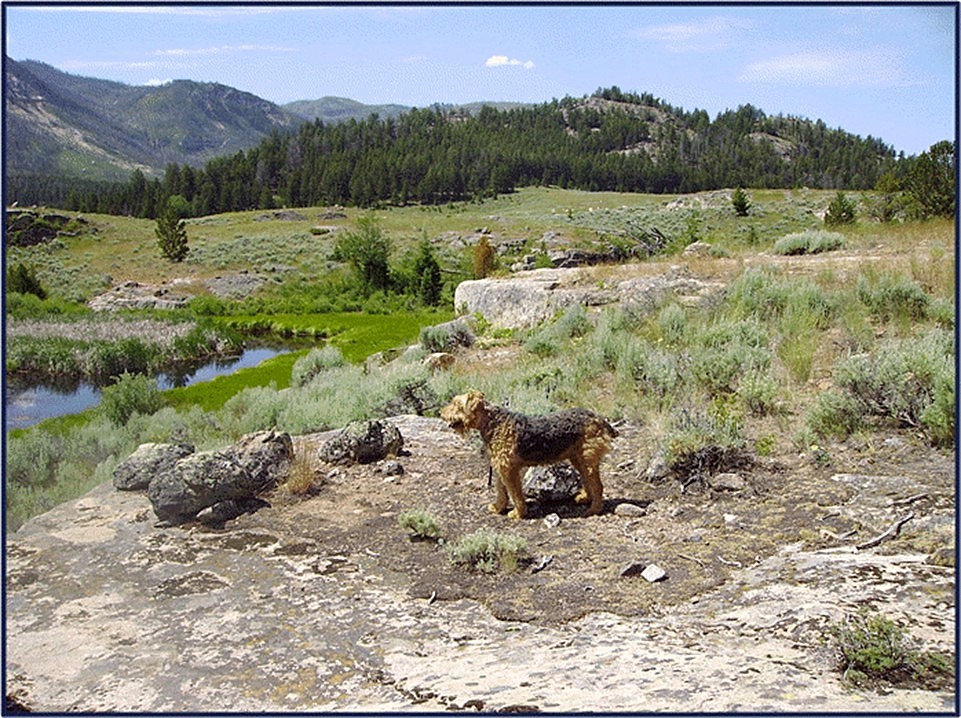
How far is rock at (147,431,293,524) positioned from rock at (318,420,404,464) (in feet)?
1.83

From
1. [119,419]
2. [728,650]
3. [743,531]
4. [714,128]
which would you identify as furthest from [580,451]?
[714,128]

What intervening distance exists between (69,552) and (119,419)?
8776 mm

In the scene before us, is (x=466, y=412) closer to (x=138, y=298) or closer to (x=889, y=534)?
(x=889, y=534)

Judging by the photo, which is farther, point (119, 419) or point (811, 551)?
point (119, 419)

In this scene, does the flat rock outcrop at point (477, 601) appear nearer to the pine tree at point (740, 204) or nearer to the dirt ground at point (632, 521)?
the dirt ground at point (632, 521)

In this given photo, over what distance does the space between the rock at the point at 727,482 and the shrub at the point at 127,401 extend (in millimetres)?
10481

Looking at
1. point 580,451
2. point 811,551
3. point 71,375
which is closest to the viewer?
point 811,551

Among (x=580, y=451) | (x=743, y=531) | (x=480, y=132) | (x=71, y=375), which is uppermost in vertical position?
(x=480, y=132)

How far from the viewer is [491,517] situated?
6723 millimetres

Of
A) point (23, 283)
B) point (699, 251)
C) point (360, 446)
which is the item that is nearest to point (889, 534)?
point (360, 446)

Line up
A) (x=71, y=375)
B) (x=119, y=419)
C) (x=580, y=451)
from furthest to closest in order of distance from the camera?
(x=71, y=375) → (x=119, y=419) → (x=580, y=451)

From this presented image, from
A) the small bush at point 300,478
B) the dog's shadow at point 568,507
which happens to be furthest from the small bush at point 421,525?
the small bush at point 300,478

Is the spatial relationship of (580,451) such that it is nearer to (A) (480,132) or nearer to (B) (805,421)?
(B) (805,421)

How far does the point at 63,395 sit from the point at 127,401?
7.41m
